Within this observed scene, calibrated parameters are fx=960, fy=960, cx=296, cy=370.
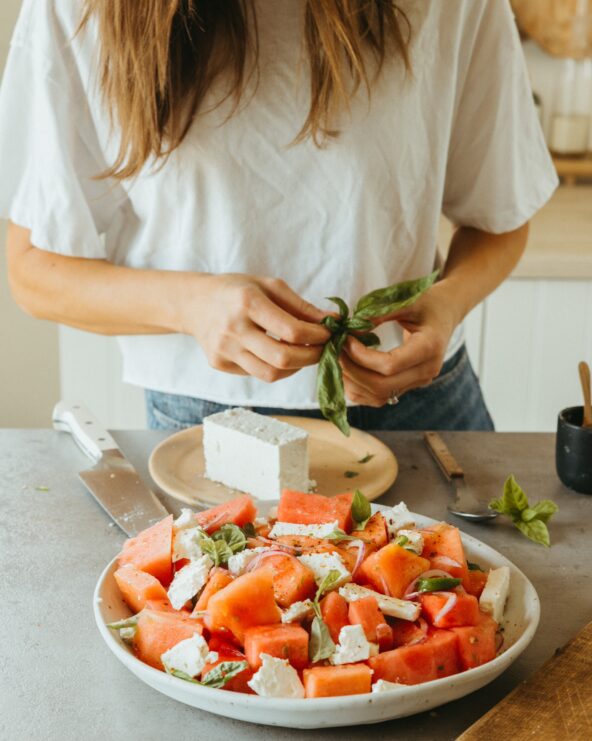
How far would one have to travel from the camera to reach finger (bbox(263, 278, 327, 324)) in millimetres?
1152

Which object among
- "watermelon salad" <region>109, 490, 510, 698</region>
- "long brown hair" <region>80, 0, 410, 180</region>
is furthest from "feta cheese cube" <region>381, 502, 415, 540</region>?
"long brown hair" <region>80, 0, 410, 180</region>

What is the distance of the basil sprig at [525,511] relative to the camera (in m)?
1.11

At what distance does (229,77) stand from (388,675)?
0.83 meters

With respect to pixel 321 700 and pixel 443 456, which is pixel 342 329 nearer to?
pixel 443 456

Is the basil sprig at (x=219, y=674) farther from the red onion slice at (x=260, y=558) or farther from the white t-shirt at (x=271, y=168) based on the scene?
the white t-shirt at (x=271, y=168)

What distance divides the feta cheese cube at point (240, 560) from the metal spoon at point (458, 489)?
0.34 metres

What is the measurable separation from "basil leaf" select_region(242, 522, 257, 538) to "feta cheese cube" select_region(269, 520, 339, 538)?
2cm

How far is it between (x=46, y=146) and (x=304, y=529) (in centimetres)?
67

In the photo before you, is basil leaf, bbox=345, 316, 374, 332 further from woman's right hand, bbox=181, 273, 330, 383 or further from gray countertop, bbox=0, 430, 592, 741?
gray countertop, bbox=0, 430, 592, 741

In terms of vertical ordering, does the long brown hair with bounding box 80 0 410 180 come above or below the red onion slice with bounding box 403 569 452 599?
above

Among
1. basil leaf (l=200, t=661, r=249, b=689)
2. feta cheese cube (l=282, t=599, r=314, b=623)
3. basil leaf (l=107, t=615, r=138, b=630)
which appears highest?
feta cheese cube (l=282, t=599, r=314, b=623)

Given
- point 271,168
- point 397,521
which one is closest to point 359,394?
point 397,521

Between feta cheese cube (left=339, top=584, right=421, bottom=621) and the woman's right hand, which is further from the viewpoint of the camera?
the woman's right hand

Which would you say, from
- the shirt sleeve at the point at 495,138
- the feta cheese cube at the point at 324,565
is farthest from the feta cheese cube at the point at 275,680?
the shirt sleeve at the point at 495,138
